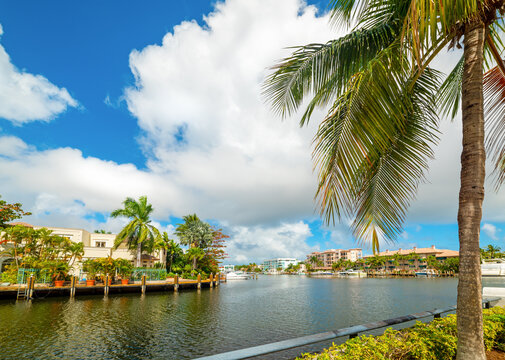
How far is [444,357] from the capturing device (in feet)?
14.0

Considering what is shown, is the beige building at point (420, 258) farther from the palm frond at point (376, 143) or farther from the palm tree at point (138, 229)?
the palm frond at point (376, 143)

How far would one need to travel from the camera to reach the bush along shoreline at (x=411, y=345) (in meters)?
3.81

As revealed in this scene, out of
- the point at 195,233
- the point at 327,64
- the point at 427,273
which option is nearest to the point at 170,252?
the point at 195,233

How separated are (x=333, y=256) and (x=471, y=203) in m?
189

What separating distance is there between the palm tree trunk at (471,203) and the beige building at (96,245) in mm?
42806

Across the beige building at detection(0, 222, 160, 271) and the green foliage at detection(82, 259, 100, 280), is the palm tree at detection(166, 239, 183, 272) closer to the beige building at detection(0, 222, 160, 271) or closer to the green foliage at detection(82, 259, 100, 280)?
the beige building at detection(0, 222, 160, 271)

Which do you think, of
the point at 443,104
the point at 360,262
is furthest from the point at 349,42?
the point at 360,262

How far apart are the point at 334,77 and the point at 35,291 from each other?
114 ft

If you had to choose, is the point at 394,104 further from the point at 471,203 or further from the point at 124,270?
the point at 124,270

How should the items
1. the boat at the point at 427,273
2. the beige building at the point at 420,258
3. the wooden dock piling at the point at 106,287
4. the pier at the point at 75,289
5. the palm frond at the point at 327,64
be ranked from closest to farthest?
the palm frond at the point at 327,64 → the pier at the point at 75,289 → the wooden dock piling at the point at 106,287 → the boat at the point at 427,273 → the beige building at the point at 420,258

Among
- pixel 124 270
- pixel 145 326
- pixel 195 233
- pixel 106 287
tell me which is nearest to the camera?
pixel 145 326

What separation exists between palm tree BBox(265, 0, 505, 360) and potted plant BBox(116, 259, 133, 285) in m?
36.2

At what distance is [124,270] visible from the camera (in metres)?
36.3

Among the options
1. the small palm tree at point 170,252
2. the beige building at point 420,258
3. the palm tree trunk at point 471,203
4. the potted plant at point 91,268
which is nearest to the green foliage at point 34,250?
the potted plant at point 91,268
